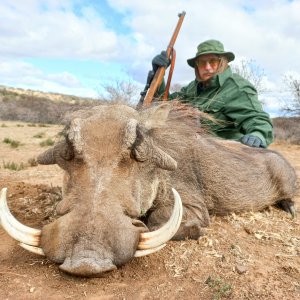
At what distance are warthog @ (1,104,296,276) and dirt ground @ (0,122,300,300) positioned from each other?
24 cm

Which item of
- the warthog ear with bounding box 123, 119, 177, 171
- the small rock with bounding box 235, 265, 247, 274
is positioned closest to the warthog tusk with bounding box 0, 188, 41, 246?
the warthog ear with bounding box 123, 119, 177, 171

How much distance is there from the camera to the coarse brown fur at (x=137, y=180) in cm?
237

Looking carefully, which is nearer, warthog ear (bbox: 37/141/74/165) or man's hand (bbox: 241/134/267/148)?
warthog ear (bbox: 37/141/74/165)

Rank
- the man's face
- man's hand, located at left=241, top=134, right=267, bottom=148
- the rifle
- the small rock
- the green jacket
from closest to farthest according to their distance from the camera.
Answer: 1. the small rock
2. man's hand, located at left=241, top=134, right=267, bottom=148
3. the green jacket
4. the rifle
5. the man's face

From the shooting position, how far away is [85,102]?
4371 millimetres

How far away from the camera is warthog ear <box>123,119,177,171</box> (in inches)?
115

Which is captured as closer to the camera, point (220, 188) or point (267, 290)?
point (267, 290)

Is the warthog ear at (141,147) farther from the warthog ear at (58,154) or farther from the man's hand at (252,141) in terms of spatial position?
the man's hand at (252,141)

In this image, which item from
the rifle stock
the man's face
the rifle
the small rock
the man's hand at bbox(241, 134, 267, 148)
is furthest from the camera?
the man's face

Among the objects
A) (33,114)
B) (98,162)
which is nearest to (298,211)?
(98,162)

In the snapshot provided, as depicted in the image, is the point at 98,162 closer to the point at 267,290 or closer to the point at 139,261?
the point at 139,261

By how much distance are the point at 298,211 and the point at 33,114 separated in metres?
24.2

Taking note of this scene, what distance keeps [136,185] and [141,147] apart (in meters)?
0.27

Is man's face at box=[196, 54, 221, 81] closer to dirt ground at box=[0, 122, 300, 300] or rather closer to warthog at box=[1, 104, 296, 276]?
warthog at box=[1, 104, 296, 276]
